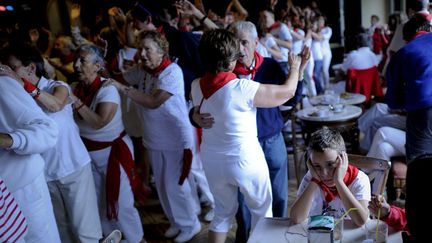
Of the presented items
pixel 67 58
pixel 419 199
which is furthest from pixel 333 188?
pixel 67 58

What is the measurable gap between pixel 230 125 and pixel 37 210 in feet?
3.05

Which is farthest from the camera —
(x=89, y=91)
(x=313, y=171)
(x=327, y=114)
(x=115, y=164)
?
(x=327, y=114)

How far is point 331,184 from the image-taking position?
6.01ft

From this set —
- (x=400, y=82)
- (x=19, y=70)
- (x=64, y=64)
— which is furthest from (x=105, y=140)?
(x=64, y=64)

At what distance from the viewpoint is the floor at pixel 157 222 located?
315cm

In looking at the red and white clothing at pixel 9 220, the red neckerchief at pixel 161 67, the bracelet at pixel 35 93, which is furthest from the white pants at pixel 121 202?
the red and white clothing at pixel 9 220

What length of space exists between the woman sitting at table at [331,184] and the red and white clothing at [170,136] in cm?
118

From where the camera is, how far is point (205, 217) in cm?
339

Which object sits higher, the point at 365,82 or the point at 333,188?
the point at 333,188

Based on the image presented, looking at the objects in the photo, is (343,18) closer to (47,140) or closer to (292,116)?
(292,116)

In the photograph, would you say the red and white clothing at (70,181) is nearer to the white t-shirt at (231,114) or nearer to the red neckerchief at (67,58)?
the white t-shirt at (231,114)

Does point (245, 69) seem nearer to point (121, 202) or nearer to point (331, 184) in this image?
point (331, 184)

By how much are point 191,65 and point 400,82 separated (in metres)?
1.48

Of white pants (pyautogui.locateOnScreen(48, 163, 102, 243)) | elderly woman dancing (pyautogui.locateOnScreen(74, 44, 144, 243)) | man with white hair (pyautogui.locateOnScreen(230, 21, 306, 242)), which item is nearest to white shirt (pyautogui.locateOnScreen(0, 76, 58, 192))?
white pants (pyautogui.locateOnScreen(48, 163, 102, 243))
